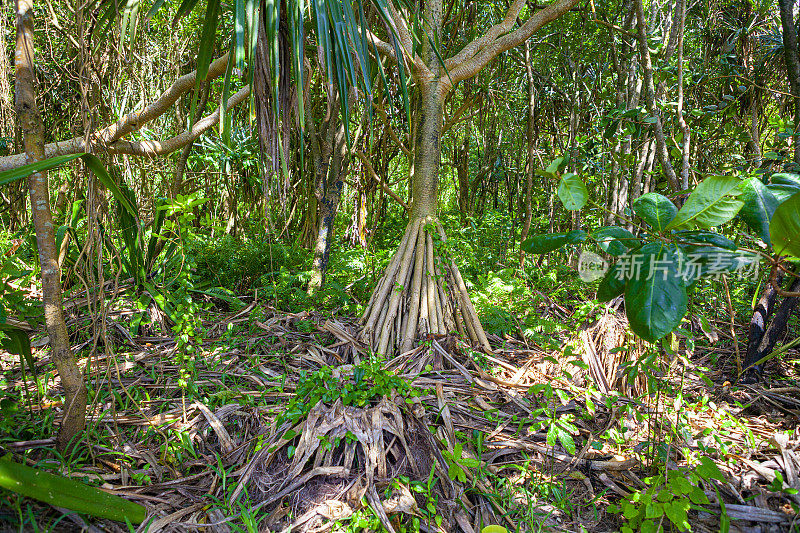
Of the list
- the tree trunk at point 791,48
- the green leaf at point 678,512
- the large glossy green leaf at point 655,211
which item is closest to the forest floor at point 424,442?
the green leaf at point 678,512

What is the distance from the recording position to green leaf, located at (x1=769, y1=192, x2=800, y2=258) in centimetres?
85

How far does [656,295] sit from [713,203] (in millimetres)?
228

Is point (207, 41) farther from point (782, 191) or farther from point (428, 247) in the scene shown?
point (782, 191)

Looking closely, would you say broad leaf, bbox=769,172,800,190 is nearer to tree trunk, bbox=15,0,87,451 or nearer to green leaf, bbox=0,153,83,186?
green leaf, bbox=0,153,83,186

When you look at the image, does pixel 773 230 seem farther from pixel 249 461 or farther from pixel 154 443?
pixel 154 443

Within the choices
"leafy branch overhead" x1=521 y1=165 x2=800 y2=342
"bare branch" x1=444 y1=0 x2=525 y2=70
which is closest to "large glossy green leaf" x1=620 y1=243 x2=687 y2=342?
"leafy branch overhead" x1=521 y1=165 x2=800 y2=342

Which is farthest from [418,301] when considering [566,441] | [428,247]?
[566,441]

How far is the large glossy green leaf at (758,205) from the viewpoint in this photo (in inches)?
38.7

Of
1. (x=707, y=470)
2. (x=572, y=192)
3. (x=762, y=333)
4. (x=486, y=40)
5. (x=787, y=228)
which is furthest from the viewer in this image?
(x=486, y=40)

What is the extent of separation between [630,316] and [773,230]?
311mm

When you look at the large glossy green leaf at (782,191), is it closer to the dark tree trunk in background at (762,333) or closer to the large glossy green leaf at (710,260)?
the large glossy green leaf at (710,260)

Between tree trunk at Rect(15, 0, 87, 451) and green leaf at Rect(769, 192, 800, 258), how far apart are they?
188 centimetres

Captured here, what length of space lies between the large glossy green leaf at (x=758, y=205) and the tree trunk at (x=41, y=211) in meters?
1.88

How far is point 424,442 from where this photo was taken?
1720mm
